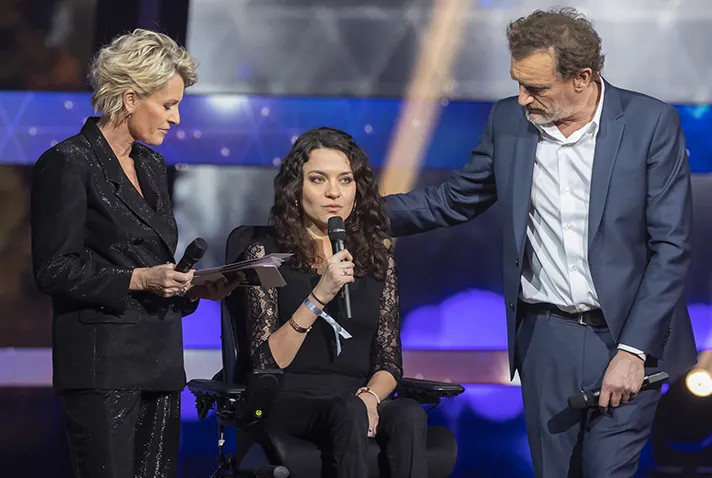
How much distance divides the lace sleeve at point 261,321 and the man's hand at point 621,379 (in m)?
1.01

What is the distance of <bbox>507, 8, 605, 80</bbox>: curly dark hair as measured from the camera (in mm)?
2844

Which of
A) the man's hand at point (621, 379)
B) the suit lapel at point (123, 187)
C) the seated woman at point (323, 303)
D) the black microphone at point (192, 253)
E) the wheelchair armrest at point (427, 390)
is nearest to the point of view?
the black microphone at point (192, 253)

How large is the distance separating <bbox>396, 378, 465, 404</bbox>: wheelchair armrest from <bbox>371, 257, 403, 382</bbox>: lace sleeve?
0.06 metres

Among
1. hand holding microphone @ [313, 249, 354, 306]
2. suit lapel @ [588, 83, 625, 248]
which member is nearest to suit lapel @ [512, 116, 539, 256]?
suit lapel @ [588, 83, 625, 248]

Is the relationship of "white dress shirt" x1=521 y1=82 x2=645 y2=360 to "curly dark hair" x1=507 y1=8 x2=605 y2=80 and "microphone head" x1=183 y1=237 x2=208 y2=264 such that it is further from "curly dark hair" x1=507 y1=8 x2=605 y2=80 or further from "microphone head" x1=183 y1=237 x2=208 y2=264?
"microphone head" x1=183 y1=237 x2=208 y2=264

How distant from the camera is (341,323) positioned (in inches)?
133

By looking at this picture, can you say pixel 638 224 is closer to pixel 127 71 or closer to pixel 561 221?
pixel 561 221

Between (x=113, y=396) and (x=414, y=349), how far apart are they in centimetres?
205

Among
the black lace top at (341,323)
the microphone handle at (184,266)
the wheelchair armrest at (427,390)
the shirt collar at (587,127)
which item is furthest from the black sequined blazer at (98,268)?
the shirt collar at (587,127)

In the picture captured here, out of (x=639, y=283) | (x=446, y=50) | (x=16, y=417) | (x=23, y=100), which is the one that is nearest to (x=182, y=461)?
(x=16, y=417)

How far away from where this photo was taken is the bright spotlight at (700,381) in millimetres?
4355

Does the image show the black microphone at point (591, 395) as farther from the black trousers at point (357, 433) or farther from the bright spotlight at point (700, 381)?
the bright spotlight at point (700, 381)

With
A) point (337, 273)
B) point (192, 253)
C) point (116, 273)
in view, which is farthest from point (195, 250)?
point (337, 273)

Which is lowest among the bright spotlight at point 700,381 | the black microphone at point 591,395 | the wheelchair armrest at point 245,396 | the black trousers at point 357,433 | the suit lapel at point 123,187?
the bright spotlight at point 700,381
